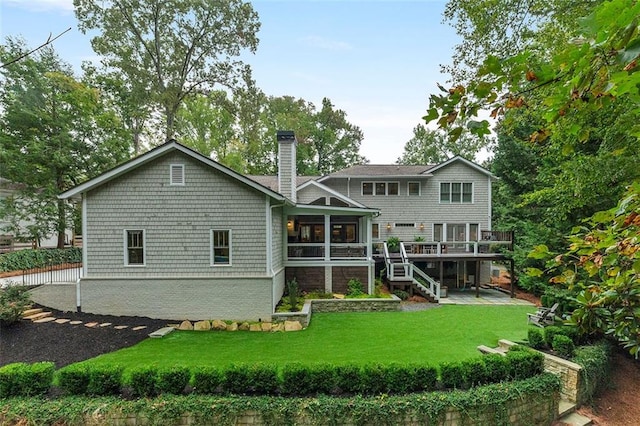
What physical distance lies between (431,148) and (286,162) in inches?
1050

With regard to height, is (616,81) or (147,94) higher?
(147,94)

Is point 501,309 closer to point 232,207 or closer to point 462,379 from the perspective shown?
point 462,379

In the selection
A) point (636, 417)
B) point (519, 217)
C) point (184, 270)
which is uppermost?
point (519, 217)

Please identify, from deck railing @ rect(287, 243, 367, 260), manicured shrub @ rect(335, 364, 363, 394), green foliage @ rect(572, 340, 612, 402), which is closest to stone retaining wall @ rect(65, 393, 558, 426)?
manicured shrub @ rect(335, 364, 363, 394)

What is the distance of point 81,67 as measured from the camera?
1892cm

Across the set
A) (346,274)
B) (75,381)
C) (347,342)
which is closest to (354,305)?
(346,274)

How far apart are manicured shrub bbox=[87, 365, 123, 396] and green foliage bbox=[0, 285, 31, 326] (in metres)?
5.85

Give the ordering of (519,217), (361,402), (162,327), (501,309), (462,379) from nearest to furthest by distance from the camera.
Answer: (361,402), (462,379), (162,327), (501,309), (519,217)

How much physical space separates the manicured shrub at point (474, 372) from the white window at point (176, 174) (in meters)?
9.79

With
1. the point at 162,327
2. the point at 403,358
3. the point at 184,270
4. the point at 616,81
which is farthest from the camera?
the point at 184,270

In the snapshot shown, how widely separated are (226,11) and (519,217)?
22064mm

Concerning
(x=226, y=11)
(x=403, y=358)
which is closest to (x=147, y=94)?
(x=226, y=11)

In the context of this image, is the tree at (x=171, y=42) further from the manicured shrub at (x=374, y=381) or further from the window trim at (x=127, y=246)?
the manicured shrub at (x=374, y=381)

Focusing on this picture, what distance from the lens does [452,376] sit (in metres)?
5.71
